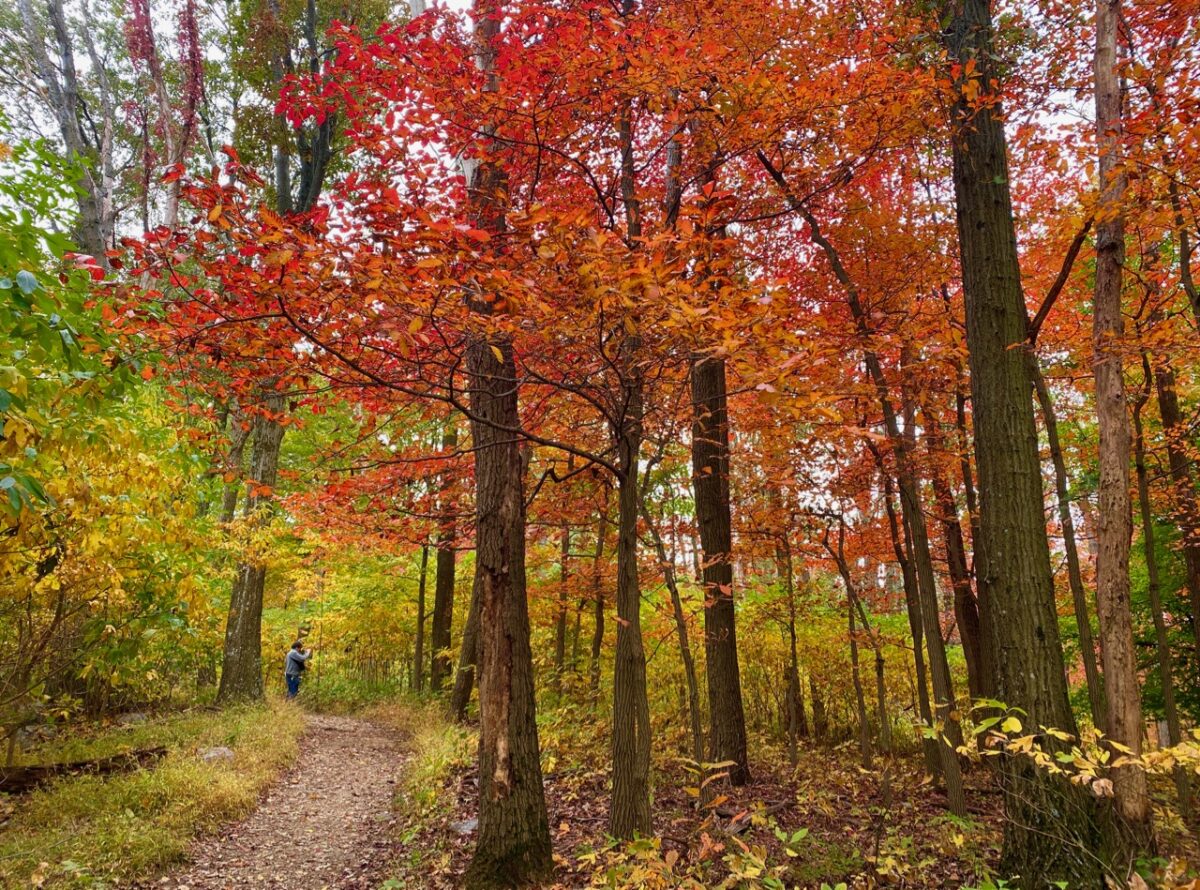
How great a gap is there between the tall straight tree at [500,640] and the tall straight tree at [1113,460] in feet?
12.3

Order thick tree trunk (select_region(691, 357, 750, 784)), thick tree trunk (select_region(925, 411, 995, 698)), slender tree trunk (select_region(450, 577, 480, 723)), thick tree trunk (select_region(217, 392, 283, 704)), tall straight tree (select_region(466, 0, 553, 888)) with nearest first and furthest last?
tall straight tree (select_region(466, 0, 553, 888)) → thick tree trunk (select_region(691, 357, 750, 784)) → thick tree trunk (select_region(925, 411, 995, 698)) → slender tree trunk (select_region(450, 577, 480, 723)) → thick tree trunk (select_region(217, 392, 283, 704))

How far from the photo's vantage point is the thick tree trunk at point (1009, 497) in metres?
3.78

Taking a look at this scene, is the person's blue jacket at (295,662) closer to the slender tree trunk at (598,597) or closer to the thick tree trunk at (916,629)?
the slender tree trunk at (598,597)

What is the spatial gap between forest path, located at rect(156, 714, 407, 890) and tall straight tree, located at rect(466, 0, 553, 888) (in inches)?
63.4

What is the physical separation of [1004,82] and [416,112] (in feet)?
16.0

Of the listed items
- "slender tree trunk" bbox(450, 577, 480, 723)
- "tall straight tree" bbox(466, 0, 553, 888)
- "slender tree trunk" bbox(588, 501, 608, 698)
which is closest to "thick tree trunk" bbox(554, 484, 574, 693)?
"slender tree trunk" bbox(588, 501, 608, 698)

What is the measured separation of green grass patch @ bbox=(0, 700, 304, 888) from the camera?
467 centimetres

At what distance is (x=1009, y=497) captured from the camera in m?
4.33

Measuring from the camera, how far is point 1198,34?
424 centimetres

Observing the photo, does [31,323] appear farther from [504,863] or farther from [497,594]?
[504,863]

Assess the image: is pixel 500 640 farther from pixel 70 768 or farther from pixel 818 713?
pixel 818 713

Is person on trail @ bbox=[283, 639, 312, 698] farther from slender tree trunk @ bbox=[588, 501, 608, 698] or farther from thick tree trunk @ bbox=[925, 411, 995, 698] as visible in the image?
thick tree trunk @ bbox=[925, 411, 995, 698]

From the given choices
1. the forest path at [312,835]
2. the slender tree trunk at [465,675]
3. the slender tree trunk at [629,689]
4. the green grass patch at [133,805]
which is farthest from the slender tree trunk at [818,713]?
the green grass patch at [133,805]

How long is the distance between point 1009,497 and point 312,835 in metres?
7.03
